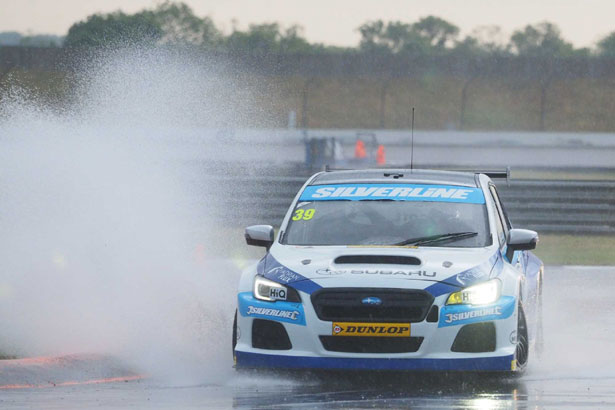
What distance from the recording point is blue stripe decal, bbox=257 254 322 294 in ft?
25.1

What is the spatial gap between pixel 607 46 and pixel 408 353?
110 feet

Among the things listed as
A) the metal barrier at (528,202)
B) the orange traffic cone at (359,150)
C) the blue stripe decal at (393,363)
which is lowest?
the orange traffic cone at (359,150)

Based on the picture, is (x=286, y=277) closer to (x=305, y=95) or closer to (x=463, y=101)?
Answer: (x=305, y=95)

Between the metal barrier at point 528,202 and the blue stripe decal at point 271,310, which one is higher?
the blue stripe decal at point 271,310

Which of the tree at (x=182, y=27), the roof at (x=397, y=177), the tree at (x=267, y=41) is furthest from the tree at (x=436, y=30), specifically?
the roof at (x=397, y=177)

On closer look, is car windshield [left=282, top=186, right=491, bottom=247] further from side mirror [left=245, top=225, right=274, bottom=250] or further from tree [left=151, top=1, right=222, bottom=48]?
tree [left=151, top=1, right=222, bottom=48]

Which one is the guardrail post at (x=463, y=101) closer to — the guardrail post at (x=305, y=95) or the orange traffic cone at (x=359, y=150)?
the guardrail post at (x=305, y=95)

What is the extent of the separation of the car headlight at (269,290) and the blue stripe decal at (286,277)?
0.03 m

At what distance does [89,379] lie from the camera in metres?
8.14

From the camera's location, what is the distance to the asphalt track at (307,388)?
7090mm

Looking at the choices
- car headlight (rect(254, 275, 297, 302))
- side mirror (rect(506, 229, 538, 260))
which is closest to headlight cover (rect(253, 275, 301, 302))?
car headlight (rect(254, 275, 297, 302))

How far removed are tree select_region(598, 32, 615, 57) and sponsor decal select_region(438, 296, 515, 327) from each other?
105 ft

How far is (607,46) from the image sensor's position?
129ft

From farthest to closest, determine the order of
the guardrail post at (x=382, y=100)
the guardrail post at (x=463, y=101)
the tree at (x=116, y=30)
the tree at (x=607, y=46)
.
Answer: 1. the guardrail post at (x=382, y=100)
2. the guardrail post at (x=463, y=101)
3. the tree at (x=607, y=46)
4. the tree at (x=116, y=30)
